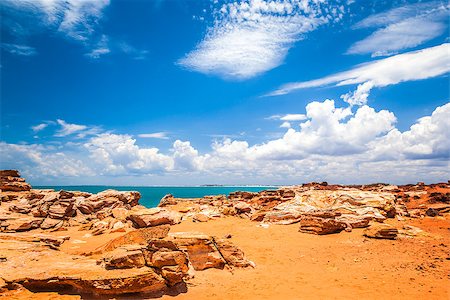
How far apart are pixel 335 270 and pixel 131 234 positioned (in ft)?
38.1

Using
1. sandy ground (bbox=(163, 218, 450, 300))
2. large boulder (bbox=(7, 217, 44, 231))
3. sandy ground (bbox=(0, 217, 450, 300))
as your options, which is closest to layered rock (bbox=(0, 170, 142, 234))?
large boulder (bbox=(7, 217, 44, 231))

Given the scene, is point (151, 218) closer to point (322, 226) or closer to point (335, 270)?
point (322, 226)

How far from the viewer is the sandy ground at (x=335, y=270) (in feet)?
38.2

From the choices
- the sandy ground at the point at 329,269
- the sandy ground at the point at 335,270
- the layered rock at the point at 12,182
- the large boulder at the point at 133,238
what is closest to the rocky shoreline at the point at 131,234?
the large boulder at the point at 133,238

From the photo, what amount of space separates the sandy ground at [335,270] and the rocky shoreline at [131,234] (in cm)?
98

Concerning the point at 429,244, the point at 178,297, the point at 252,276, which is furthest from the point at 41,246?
the point at 429,244

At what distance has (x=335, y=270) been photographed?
14477 millimetres

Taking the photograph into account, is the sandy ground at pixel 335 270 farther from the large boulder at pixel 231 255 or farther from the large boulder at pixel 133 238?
the large boulder at pixel 133 238

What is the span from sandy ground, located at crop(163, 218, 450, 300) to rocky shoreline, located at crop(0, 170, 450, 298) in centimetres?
98

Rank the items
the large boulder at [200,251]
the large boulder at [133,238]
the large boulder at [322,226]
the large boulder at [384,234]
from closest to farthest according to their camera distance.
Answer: the large boulder at [200,251] < the large boulder at [133,238] < the large boulder at [384,234] < the large boulder at [322,226]

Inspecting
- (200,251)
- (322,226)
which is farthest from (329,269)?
(322,226)

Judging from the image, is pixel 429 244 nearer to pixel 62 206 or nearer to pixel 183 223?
pixel 183 223

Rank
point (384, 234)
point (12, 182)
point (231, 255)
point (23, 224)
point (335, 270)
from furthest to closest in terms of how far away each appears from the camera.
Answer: point (12, 182)
point (23, 224)
point (384, 234)
point (231, 255)
point (335, 270)

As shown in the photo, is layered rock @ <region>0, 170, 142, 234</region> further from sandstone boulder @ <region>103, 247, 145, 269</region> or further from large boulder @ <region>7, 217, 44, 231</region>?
sandstone boulder @ <region>103, 247, 145, 269</region>
